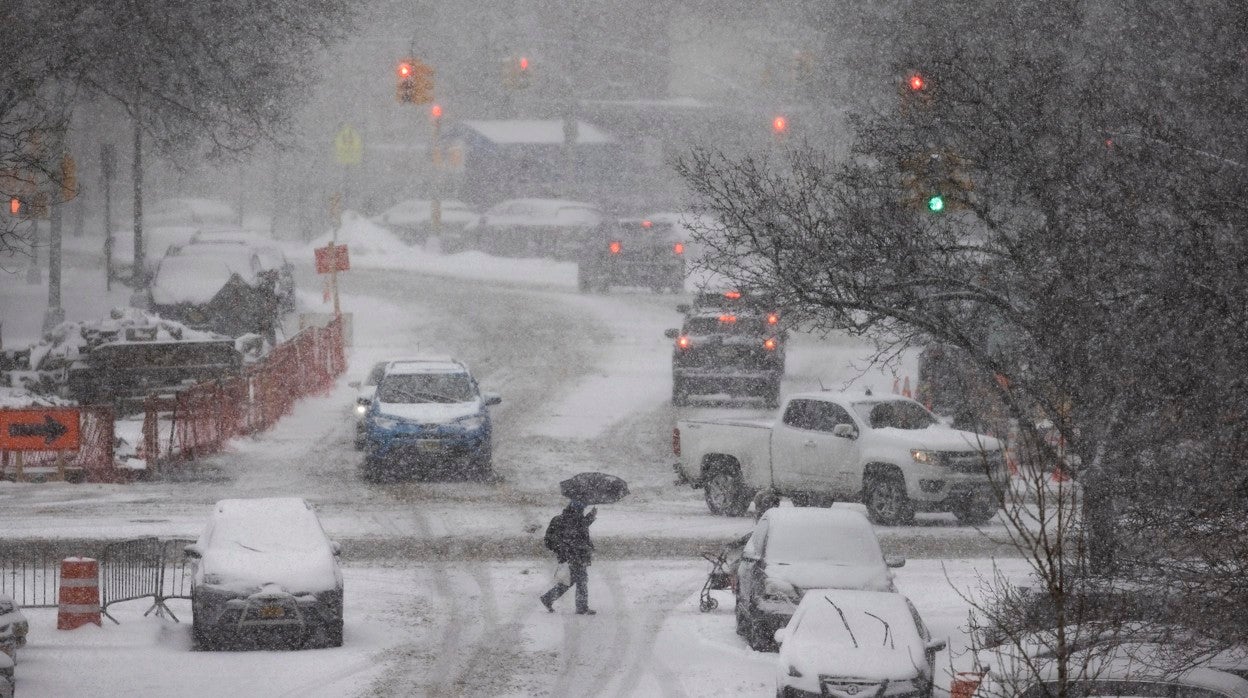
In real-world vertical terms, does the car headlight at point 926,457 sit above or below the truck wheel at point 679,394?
above

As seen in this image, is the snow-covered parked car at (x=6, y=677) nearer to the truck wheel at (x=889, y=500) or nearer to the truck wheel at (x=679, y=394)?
the truck wheel at (x=889, y=500)

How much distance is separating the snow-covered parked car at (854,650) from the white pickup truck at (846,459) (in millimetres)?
8531

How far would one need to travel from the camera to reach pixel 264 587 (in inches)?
577

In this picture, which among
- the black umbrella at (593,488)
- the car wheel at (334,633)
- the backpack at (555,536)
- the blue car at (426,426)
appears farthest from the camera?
the blue car at (426,426)

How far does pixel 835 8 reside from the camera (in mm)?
50219

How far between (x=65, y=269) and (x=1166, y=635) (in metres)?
50.0

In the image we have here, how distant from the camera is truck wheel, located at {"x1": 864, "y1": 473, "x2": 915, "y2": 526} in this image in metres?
21.9

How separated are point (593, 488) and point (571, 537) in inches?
21.1

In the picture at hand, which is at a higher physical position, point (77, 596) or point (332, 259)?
point (332, 259)

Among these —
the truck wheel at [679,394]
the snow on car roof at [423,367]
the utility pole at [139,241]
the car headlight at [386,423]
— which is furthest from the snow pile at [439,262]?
the car headlight at [386,423]

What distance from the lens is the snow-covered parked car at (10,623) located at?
42.2 feet

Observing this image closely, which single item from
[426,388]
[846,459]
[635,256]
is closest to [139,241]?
[635,256]

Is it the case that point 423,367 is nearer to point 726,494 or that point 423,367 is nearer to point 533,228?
point 726,494

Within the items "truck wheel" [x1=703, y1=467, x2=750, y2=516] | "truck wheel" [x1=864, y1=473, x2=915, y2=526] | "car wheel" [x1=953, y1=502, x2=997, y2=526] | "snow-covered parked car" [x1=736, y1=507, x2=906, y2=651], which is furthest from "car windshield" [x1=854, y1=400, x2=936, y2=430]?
"snow-covered parked car" [x1=736, y1=507, x2=906, y2=651]
